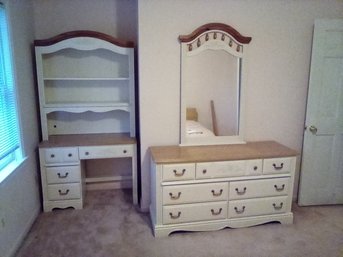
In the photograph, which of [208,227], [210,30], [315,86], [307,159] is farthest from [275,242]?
[210,30]

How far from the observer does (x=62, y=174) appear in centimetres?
288

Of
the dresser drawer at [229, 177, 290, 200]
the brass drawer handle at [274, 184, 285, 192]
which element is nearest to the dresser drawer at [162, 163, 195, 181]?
the dresser drawer at [229, 177, 290, 200]

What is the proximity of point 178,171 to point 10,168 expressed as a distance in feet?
4.69

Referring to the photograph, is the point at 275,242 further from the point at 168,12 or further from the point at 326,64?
the point at 168,12

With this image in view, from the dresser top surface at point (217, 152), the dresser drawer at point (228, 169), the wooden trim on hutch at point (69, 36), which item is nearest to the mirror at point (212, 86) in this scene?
the dresser top surface at point (217, 152)

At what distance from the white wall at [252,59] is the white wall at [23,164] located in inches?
43.8

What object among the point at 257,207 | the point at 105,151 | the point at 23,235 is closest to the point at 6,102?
the point at 105,151

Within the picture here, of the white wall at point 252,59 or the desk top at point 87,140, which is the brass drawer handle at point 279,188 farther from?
the desk top at point 87,140

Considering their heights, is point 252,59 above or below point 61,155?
above

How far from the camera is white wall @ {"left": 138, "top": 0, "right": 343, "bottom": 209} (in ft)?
8.71

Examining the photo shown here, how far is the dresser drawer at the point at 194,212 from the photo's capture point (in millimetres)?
2507

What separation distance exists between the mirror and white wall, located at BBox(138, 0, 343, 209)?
3.5 inches

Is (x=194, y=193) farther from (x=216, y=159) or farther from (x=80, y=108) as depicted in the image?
(x=80, y=108)

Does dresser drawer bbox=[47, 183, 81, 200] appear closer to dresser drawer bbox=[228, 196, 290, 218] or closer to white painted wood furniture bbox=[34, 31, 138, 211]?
white painted wood furniture bbox=[34, 31, 138, 211]
